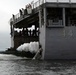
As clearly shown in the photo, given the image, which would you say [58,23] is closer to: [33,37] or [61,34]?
[61,34]

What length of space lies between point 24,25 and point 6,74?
54089 millimetres

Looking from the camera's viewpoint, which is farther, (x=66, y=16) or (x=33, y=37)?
(x=33, y=37)

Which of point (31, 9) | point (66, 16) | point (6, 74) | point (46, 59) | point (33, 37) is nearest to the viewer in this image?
point (6, 74)

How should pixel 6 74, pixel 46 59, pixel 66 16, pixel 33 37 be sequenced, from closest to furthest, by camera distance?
pixel 6 74 → pixel 46 59 → pixel 66 16 → pixel 33 37

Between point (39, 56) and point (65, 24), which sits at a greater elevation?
point (65, 24)

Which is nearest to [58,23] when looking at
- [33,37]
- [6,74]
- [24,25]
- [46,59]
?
[46,59]

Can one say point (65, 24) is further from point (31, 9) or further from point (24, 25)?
point (24, 25)

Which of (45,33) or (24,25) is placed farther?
(24,25)

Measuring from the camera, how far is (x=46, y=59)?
5731cm

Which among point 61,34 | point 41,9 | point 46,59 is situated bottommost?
point 46,59

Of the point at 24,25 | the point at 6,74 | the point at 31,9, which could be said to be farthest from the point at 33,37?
the point at 6,74

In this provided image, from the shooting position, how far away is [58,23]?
58.3 m

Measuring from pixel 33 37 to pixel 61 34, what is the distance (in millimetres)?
28567

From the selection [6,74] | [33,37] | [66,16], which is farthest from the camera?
[33,37]
